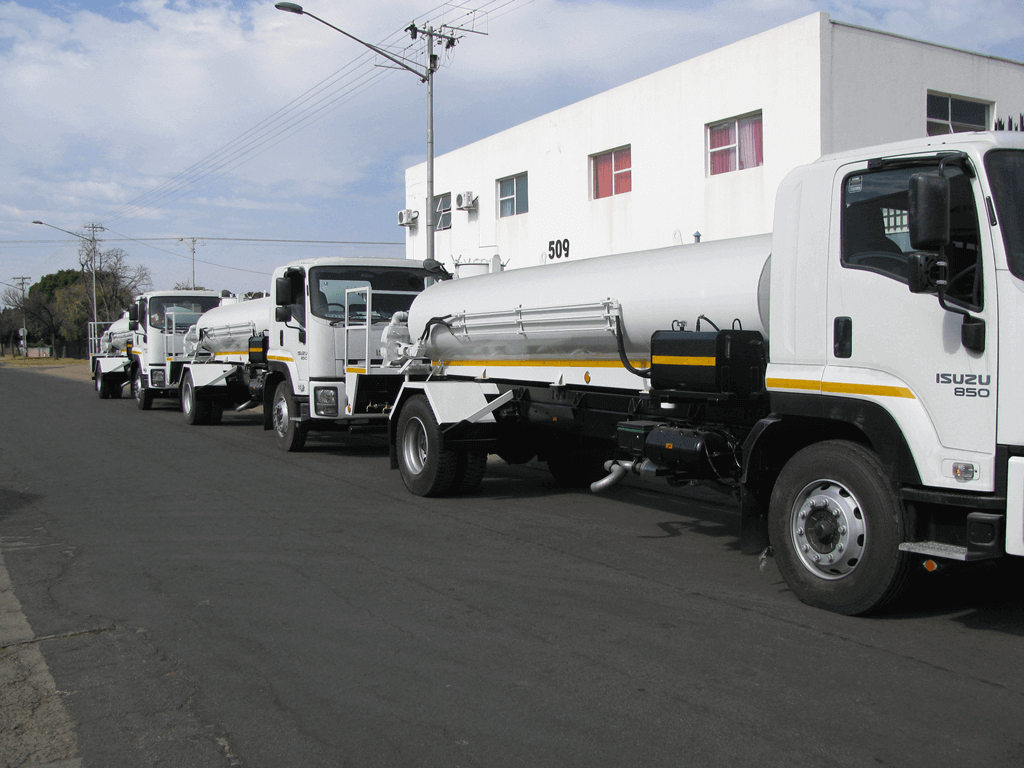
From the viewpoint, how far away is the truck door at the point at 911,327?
4.82 metres

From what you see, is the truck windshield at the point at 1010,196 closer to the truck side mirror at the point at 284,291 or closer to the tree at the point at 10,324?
the truck side mirror at the point at 284,291

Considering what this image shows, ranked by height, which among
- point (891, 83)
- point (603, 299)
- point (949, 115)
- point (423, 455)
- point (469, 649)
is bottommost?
point (469, 649)

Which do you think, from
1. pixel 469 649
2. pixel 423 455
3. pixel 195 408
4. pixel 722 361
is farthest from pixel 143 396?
pixel 469 649

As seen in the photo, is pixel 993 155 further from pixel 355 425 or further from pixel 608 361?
pixel 355 425

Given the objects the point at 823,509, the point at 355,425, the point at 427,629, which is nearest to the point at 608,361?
the point at 823,509

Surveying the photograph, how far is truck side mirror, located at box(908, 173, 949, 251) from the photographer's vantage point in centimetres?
468

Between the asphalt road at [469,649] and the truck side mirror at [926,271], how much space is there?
6.23 ft

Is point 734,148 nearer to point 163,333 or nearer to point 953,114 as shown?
point 953,114

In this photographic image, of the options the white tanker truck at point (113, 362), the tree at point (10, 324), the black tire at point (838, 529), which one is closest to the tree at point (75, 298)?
the tree at point (10, 324)

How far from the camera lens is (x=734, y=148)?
18297 millimetres

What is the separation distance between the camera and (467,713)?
13.4ft

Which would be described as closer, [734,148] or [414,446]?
[414,446]

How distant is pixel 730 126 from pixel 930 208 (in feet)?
47.7

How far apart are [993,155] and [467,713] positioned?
12.7ft
